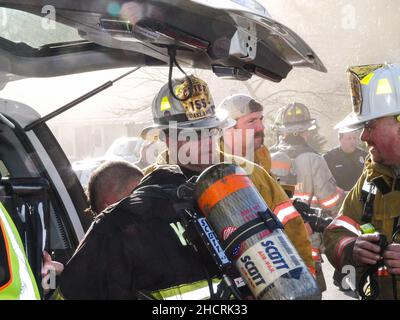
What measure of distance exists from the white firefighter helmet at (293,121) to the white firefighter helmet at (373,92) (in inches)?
145

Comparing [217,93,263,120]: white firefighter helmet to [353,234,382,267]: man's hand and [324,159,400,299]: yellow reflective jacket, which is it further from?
[353,234,382,267]: man's hand

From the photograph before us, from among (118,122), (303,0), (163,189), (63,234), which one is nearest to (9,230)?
(163,189)

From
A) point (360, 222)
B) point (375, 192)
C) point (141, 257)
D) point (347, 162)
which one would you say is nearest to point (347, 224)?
point (360, 222)

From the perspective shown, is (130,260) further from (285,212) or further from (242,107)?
(242,107)

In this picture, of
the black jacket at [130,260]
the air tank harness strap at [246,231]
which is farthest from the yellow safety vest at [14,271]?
the air tank harness strap at [246,231]

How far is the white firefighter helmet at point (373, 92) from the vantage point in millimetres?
3195

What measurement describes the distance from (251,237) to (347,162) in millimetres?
6884

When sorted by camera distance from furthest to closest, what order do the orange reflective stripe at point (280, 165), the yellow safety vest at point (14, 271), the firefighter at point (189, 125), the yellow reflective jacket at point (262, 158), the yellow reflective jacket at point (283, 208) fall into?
the orange reflective stripe at point (280, 165)
the yellow reflective jacket at point (262, 158)
the yellow reflective jacket at point (283, 208)
the firefighter at point (189, 125)
the yellow safety vest at point (14, 271)

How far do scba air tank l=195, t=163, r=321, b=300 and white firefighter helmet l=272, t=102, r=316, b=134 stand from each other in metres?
4.94

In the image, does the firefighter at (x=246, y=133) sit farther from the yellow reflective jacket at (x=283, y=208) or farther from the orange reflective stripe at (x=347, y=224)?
the orange reflective stripe at (x=347, y=224)

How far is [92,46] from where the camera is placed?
294cm

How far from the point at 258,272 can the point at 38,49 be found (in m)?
1.60

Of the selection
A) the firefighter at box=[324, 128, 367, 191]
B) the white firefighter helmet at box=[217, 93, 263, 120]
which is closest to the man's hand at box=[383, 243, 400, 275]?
the white firefighter helmet at box=[217, 93, 263, 120]

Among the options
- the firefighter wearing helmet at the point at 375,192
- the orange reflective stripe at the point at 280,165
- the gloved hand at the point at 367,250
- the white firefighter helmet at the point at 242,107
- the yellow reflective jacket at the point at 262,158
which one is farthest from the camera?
the orange reflective stripe at the point at 280,165
